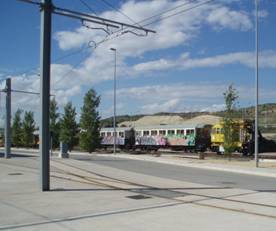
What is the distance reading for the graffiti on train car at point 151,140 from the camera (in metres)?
59.8

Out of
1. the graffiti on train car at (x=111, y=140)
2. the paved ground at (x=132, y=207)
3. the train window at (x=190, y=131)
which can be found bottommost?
the paved ground at (x=132, y=207)

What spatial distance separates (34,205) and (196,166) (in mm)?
20178

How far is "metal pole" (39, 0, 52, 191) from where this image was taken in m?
16.4

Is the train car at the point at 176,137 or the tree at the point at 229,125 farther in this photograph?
the train car at the point at 176,137

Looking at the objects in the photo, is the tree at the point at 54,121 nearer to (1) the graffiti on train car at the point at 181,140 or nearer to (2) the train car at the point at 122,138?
(2) the train car at the point at 122,138

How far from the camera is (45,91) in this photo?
16.4m

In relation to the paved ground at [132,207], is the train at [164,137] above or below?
above

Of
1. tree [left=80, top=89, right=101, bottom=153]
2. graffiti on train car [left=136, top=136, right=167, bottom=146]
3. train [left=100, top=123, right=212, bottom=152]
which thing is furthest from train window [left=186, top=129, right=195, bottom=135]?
tree [left=80, top=89, right=101, bottom=153]

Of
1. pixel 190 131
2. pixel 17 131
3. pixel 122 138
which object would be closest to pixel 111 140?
pixel 122 138

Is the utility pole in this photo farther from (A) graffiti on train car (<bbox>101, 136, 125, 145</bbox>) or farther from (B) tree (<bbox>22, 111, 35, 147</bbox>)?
(B) tree (<bbox>22, 111, 35, 147</bbox>)

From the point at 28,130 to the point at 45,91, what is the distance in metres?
67.3

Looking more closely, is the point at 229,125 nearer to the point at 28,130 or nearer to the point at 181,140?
the point at 181,140

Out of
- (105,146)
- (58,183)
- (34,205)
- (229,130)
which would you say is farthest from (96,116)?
(34,205)

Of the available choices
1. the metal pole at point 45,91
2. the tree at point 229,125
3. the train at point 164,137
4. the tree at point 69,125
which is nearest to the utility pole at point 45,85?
the metal pole at point 45,91
